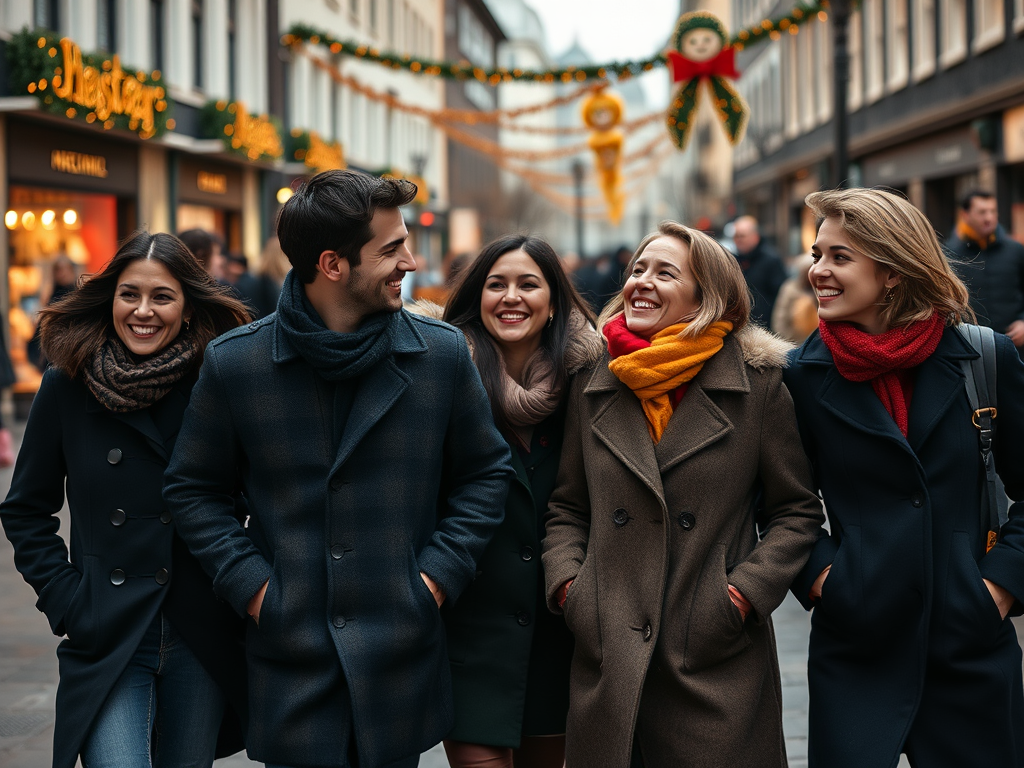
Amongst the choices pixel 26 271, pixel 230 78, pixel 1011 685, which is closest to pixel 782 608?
pixel 1011 685

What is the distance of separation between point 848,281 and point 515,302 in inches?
39.6

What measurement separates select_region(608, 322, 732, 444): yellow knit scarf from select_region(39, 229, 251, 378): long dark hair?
3.79 ft

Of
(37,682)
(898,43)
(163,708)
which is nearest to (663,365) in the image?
(163,708)

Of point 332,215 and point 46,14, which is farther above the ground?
point 46,14

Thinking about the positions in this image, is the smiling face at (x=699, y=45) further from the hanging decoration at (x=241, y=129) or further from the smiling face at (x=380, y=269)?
the hanging decoration at (x=241, y=129)

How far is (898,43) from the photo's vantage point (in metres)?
24.5

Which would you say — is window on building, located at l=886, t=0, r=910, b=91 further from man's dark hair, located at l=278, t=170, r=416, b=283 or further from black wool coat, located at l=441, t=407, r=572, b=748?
man's dark hair, located at l=278, t=170, r=416, b=283

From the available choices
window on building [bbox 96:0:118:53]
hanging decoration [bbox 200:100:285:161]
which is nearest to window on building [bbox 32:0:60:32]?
window on building [bbox 96:0:118:53]

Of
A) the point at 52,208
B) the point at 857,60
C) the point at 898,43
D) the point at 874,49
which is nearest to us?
the point at 52,208

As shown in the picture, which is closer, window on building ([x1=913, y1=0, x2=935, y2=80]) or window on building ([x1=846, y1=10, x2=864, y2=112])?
window on building ([x1=913, y1=0, x2=935, y2=80])

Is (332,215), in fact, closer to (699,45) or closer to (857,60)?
(699,45)

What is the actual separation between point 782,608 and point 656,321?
4.02 meters

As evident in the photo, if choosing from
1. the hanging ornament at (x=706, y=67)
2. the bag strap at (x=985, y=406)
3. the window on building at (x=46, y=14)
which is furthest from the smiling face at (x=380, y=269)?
the window on building at (x=46, y=14)

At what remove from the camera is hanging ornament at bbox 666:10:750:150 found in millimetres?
10117
